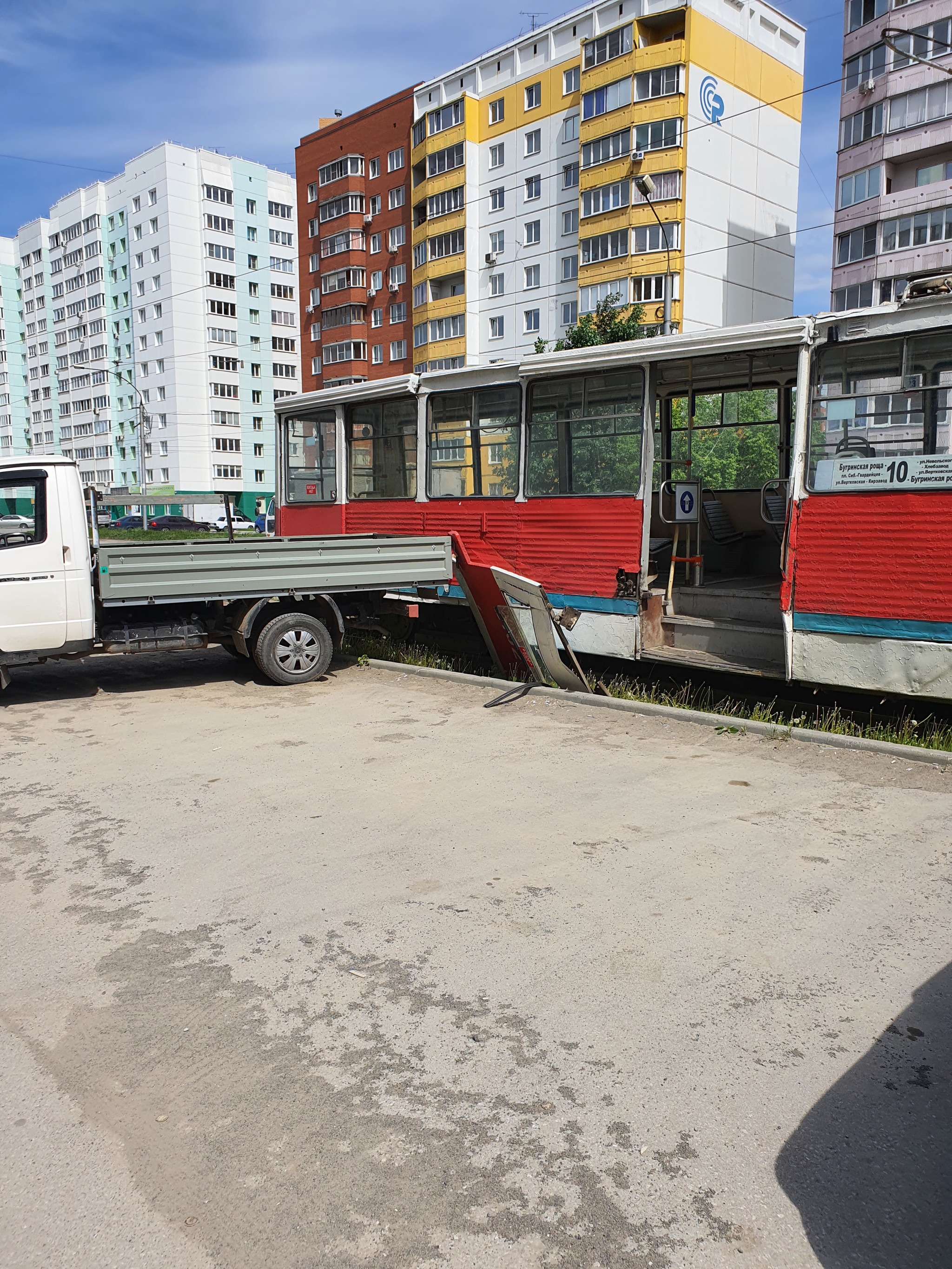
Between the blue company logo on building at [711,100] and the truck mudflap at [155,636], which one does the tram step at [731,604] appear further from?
the blue company logo on building at [711,100]

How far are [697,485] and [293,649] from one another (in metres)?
4.49

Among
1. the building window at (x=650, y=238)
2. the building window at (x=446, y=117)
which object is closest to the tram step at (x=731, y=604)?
the building window at (x=650, y=238)

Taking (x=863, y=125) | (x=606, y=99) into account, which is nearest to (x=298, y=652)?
(x=863, y=125)

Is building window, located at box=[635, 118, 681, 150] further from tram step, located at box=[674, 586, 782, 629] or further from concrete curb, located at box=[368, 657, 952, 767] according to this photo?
concrete curb, located at box=[368, 657, 952, 767]

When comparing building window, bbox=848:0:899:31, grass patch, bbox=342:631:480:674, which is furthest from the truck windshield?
building window, bbox=848:0:899:31

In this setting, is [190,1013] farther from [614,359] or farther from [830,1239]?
[614,359]

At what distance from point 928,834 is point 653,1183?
3.36 meters

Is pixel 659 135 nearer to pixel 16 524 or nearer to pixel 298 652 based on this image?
pixel 298 652

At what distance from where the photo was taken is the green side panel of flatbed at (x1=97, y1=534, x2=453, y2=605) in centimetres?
863

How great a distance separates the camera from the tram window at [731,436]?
10.1 meters

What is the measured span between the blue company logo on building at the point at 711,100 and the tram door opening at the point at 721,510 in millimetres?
36935

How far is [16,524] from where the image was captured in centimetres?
845

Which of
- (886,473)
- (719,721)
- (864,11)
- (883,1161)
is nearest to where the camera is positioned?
(883,1161)

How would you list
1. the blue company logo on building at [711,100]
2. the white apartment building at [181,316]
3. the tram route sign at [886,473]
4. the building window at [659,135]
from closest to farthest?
the tram route sign at [886,473] → the building window at [659,135] → the blue company logo on building at [711,100] → the white apartment building at [181,316]
